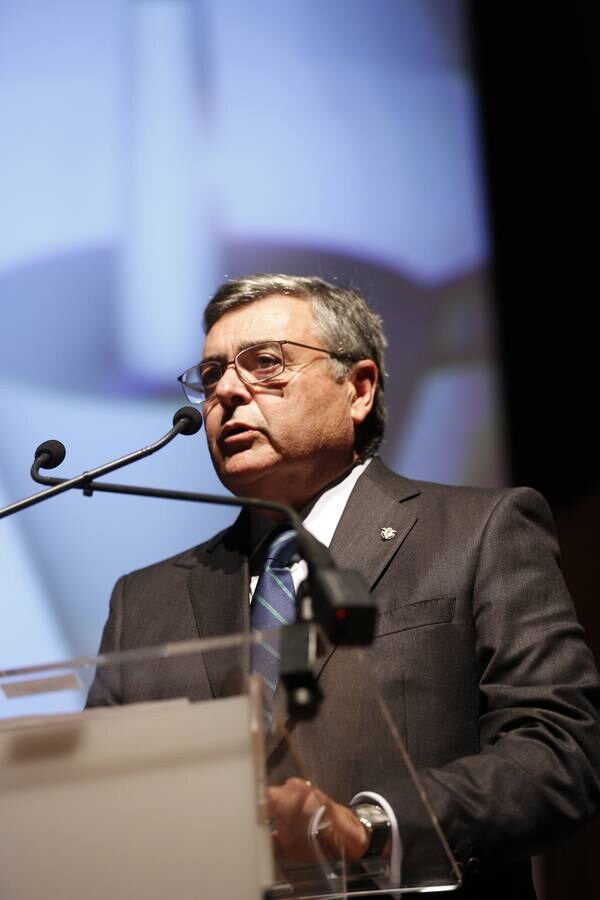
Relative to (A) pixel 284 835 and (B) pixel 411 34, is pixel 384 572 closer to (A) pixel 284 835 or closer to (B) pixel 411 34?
(A) pixel 284 835

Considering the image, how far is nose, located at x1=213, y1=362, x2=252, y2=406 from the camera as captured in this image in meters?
2.21

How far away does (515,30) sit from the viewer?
3082 mm

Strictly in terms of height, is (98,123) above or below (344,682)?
above

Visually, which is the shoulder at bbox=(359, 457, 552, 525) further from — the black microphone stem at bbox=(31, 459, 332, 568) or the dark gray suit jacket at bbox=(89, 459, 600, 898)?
the black microphone stem at bbox=(31, 459, 332, 568)

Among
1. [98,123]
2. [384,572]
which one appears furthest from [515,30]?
[384,572]

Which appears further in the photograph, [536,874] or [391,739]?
[536,874]

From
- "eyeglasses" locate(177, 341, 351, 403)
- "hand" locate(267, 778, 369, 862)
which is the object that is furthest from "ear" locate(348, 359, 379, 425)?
"hand" locate(267, 778, 369, 862)

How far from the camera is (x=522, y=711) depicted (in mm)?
1693

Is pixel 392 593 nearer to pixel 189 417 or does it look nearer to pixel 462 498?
pixel 462 498

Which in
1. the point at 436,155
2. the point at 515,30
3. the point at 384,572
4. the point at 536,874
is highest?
the point at 515,30

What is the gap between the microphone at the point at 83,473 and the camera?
1537mm

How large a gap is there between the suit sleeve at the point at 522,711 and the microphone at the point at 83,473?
61cm

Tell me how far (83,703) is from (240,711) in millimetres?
208

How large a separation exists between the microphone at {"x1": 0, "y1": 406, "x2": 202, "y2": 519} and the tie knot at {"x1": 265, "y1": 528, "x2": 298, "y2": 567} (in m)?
0.45
